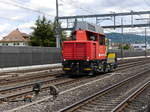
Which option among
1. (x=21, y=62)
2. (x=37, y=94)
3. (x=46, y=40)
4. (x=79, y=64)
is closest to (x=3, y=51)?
(x=21, y=62)

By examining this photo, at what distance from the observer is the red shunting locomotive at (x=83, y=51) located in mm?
23672

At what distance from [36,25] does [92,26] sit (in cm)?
5022

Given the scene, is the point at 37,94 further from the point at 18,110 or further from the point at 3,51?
the point at 3,51

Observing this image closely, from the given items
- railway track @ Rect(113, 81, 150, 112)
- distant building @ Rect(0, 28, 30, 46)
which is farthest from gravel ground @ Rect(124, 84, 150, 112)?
distant building @ Rect(0, 28, 30, 46)

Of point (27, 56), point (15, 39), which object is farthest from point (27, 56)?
point (15, 39)

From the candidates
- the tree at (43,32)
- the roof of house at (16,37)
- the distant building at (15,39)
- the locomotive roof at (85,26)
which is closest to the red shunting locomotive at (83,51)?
the locomotive roof at (85,26)

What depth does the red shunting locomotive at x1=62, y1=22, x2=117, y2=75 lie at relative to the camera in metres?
23.7

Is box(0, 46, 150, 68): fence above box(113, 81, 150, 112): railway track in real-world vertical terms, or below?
above

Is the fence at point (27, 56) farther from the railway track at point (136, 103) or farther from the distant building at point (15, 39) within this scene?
the distant building at point (15, 39)

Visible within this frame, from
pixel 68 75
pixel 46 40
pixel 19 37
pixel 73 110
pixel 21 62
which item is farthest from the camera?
pixel 19 37

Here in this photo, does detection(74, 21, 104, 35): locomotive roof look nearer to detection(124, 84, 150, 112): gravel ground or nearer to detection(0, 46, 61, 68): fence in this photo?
detection(124, 84, 150, 112): gravel ground

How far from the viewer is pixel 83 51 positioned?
2367 centimetres

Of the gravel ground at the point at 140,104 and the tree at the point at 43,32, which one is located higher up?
the tree at the point at 43,32

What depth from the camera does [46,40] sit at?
72.9 meters
